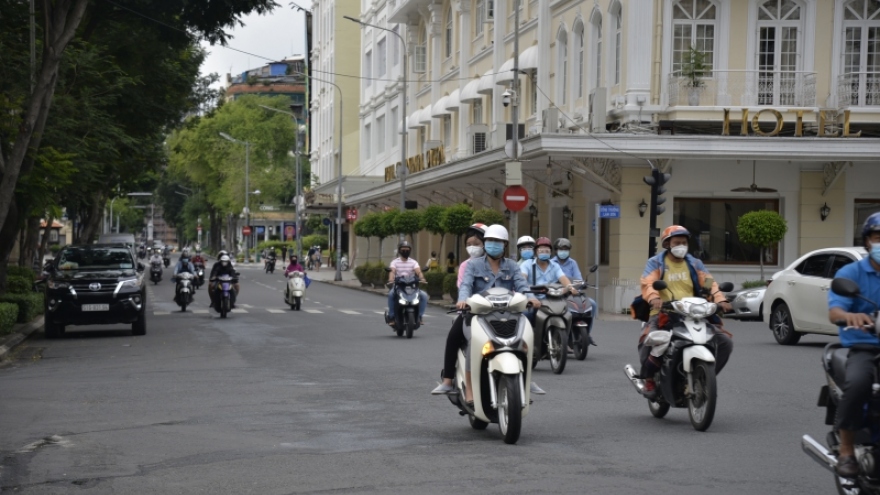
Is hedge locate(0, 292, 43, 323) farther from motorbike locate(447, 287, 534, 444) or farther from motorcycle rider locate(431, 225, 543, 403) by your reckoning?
motorbike locate(447, 287, 534, 444)

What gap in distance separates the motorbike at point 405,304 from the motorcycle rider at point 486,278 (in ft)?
40.5

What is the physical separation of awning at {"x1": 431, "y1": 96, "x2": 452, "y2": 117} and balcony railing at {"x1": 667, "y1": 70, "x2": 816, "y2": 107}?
70.4 feet

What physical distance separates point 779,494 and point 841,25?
29212 millimetres

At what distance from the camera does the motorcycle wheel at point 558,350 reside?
16.1m

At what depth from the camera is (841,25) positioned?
34688 mm

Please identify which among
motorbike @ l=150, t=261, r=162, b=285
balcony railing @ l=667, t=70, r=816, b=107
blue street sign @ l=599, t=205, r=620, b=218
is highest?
balcony railing @ l=667, t=70, r=816, b=107

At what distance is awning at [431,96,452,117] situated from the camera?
54938 mm

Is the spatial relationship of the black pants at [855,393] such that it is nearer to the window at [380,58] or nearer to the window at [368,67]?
the window at [380,58]

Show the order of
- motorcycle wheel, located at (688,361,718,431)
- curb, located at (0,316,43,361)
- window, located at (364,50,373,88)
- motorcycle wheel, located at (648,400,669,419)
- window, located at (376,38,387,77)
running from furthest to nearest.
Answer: window, located at (364,50,373,88) → window, located at (376,38,387,77) → curb, located at (0,316,43,361) → motorcycle wheel, located at (648,400,669,419) → motorcycle wheel, located at (688,361,718,431)

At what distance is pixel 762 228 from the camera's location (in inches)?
1298

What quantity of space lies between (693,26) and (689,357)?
83.3 ft

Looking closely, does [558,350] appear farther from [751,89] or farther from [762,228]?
[751,89]

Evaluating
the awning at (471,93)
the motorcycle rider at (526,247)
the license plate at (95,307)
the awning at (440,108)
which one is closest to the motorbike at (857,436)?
the motorcycle rider at (526,247)

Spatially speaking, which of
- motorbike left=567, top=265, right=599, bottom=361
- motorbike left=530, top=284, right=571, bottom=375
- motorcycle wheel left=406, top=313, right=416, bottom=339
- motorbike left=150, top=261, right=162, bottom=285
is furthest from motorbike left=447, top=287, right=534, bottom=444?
motorbike left=150, top=261, right=162, bottom=285
